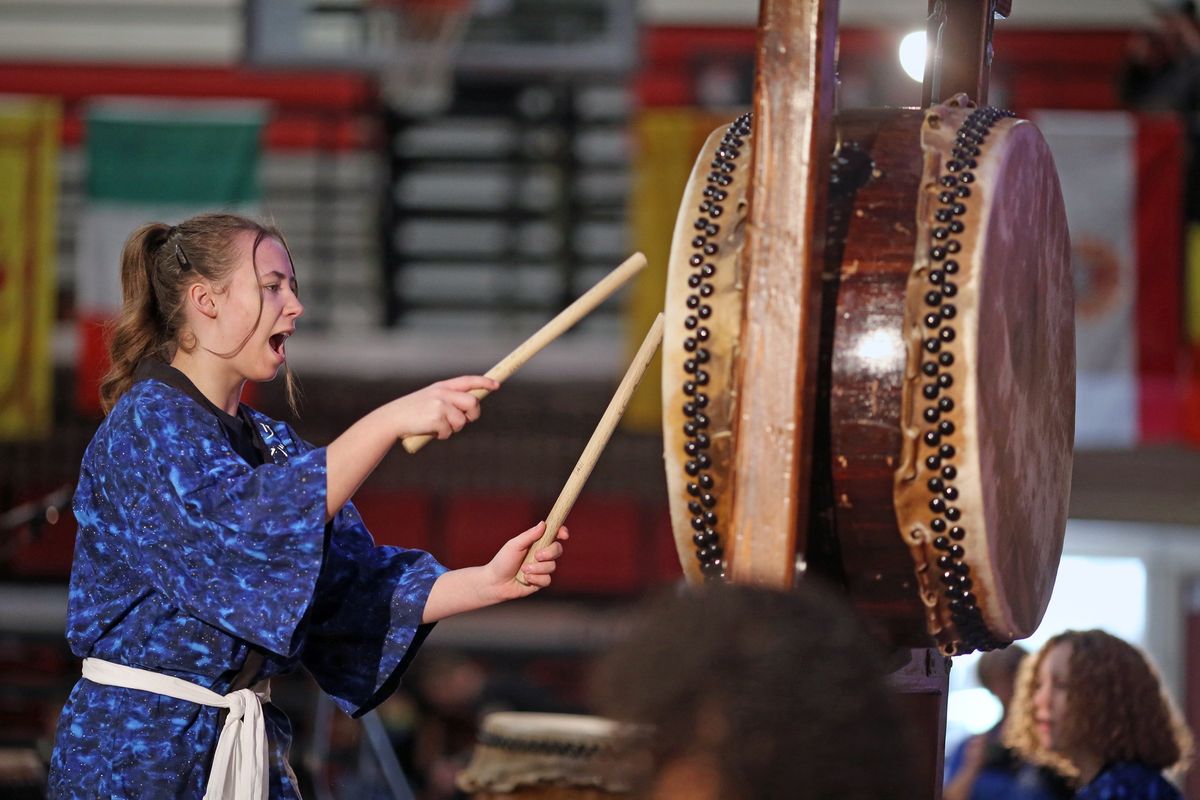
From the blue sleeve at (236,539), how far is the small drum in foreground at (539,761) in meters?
1.43

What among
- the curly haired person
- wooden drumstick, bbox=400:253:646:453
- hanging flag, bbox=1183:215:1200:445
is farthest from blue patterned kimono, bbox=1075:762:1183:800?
hanging flag, bbox=1183:215:1200:445

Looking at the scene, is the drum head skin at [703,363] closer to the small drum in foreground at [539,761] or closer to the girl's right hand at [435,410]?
the girl's right hand at [435,410]

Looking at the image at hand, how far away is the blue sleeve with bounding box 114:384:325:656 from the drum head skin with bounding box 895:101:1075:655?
531 millimetres

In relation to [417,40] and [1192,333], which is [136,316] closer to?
[1192,333]

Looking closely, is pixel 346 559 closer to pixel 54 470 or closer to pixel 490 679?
pixel 490 679

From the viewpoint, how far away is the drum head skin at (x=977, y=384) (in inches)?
50.8

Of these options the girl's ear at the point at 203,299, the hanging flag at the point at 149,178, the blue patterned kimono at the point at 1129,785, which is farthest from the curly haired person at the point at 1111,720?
the hanging flag at the point at 149,178

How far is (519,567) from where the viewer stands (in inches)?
61.9

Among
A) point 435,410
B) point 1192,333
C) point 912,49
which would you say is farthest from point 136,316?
point 1192,333

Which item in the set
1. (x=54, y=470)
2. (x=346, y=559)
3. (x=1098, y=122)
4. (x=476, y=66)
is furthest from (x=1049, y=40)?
(x=346, y=559)

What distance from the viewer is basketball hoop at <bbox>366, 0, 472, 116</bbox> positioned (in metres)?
6.04

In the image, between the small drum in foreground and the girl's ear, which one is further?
the small drum in foreground

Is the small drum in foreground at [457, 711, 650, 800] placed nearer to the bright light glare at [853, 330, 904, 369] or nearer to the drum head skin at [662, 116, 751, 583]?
the drum head skin at [662, 116, 751, 583]

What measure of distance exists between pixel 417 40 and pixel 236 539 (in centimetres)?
500
